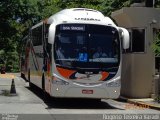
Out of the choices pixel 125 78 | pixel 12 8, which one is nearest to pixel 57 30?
pixel 125 78

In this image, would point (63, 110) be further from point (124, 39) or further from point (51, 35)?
point (124, 39)

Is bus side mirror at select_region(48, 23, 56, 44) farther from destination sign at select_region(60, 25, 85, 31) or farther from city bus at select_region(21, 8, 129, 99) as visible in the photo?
destination sign at select_region(60, 25, 85, 31)

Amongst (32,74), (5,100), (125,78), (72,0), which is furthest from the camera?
(72,0)

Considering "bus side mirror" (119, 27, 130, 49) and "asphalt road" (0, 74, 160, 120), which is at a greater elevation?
"bus side mirror" (119, 27, 130, 49)

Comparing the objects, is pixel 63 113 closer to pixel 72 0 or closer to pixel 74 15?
pixel 74 15

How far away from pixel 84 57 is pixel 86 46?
1.44 ft

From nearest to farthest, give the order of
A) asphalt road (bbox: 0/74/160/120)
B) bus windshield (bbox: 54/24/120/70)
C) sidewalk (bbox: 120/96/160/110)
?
asphalt road (bbox: 0/74/160/120)
bus windshield (bbox: 54/24/120/70)
sidewalk (bbox: 120/96/160/110)

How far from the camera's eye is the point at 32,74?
24.9 metres

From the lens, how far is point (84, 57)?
17.4 metres

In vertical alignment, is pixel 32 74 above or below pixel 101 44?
below

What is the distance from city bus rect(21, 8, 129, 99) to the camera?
56.6 ft

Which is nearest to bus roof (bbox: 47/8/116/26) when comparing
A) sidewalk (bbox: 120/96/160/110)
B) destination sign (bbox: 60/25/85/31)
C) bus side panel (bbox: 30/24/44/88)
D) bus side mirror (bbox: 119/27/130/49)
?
destination sign (bbox: 60/25/85/31)

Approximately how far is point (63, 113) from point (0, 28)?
1272 cm

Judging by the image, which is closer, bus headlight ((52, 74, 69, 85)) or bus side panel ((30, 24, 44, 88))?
bus headlight ((52, 74, 69, 85))
